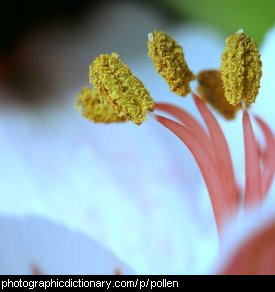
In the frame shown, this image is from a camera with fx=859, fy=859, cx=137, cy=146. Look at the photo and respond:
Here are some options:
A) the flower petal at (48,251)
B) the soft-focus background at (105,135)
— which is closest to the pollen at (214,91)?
the soft-focus background at (105,135)

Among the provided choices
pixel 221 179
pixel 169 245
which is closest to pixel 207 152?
pixel 221 179

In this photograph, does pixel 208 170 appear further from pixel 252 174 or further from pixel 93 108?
pixel 93 108

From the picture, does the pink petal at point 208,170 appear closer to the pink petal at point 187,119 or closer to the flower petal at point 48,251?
the pink petal at point 187,119

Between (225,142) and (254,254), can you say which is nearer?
(254,254)

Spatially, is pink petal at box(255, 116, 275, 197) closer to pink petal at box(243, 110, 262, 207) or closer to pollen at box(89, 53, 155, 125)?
pink petal at box(243, 110, 262, 207)

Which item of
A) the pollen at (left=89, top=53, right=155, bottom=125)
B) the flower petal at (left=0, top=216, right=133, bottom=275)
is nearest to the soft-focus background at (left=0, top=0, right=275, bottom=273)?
the flower petal at (left=0, top=216, right=133, bottom=275)

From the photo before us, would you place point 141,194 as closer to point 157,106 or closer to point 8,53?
point 157,106

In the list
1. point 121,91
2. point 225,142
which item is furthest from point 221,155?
point 121,91
